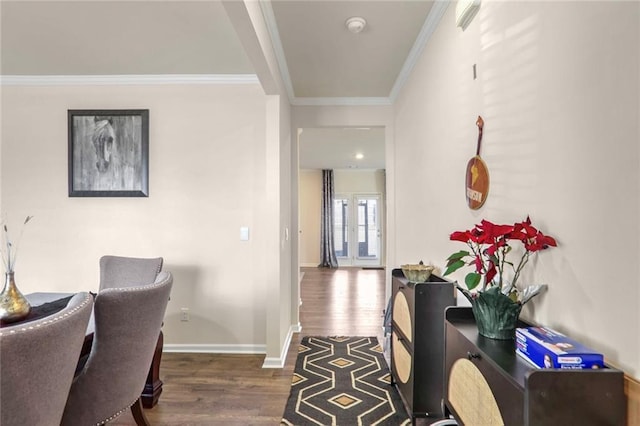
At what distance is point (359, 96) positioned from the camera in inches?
144

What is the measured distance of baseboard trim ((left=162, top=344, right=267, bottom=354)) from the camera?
10.3 ft

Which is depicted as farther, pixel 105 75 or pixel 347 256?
pixel 347 256

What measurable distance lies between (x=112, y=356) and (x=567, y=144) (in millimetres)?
1948

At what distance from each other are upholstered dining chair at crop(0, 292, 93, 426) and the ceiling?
5.21 ft

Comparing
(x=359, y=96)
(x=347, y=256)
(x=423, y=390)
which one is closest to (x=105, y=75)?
(x=359, y=96)

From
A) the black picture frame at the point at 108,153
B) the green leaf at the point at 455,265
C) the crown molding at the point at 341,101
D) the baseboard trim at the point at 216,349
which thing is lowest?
the baseboard trim at the point at 216,349

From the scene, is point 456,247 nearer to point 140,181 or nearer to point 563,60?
point 563,60

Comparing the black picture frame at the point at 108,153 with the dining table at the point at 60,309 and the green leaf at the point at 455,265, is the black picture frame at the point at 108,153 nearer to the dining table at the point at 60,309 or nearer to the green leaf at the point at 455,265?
the dining table at the point at 60,309

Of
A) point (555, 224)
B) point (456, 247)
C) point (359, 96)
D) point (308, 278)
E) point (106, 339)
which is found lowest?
point (308, 278)

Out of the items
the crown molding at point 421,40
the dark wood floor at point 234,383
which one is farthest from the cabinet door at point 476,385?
the crown molding at point 421,40

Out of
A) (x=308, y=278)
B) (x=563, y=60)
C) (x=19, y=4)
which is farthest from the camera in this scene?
(x=308, y=278)

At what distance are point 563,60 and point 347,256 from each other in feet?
25.9

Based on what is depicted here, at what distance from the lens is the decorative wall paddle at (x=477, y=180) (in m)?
1.58

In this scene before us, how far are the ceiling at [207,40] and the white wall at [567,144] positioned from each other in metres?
0.80
